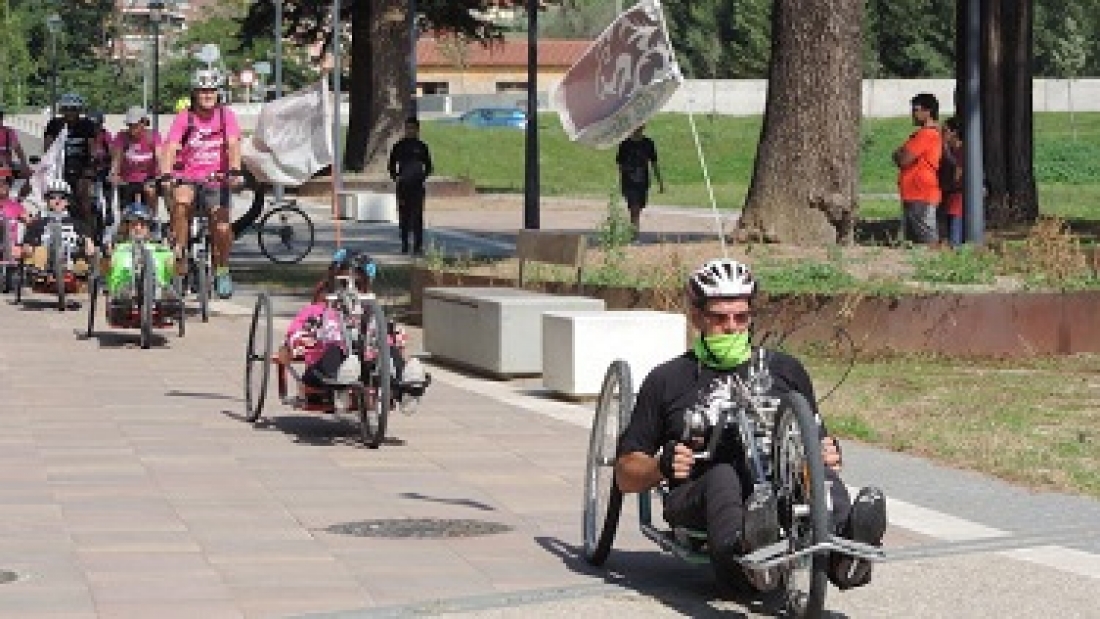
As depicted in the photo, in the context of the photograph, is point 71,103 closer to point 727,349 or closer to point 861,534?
point 727,349

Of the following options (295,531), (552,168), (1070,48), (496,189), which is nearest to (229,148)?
(295,531)

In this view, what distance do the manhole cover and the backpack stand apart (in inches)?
615

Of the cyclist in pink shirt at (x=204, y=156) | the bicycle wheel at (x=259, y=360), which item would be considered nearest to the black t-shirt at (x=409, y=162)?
the cyclist in pink shirt at (x=204, y=156)

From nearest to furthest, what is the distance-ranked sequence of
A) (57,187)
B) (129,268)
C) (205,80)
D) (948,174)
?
(129,268) → (205,80) → (57,187) → (948,174)

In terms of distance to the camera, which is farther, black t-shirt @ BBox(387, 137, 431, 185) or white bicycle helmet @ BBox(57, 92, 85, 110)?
black t-shirt @ BBox(387, 137, 431, 185)

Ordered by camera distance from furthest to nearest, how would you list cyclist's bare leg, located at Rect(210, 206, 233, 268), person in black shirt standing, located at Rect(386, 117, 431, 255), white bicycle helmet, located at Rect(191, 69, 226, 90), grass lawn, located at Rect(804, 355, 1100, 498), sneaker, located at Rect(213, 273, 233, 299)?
person in black shirt standing, located at Rect(386, 117, 431, 255) < sneaker, located at Rect(213, 273, 233, 299) < cyclist's bare leg, located at Rect(210, 206, 233, 268) < white bicycle helmet, located at Rect(191, 69, 226, 90) < grass lawn, located at Rect(804, 355, 1100, 498)

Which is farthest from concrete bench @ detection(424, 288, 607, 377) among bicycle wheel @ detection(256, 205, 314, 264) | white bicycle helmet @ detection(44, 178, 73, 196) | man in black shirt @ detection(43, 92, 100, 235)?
bicycle wheel @ detection(256, 205, 314, 264)

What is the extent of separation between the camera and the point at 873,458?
1347 cm

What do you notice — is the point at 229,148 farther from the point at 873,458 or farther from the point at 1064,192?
the point at 1064,192

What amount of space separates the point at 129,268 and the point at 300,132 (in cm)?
162

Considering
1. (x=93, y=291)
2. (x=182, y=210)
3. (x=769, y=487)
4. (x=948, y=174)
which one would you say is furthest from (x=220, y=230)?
(x=769, y=487)

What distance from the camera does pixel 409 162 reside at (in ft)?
110

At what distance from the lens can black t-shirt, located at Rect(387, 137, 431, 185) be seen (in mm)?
33312

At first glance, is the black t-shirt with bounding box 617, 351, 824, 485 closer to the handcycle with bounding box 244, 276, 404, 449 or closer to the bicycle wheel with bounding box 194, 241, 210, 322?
the handcycle with bounding box 244, 276, 404, 449
